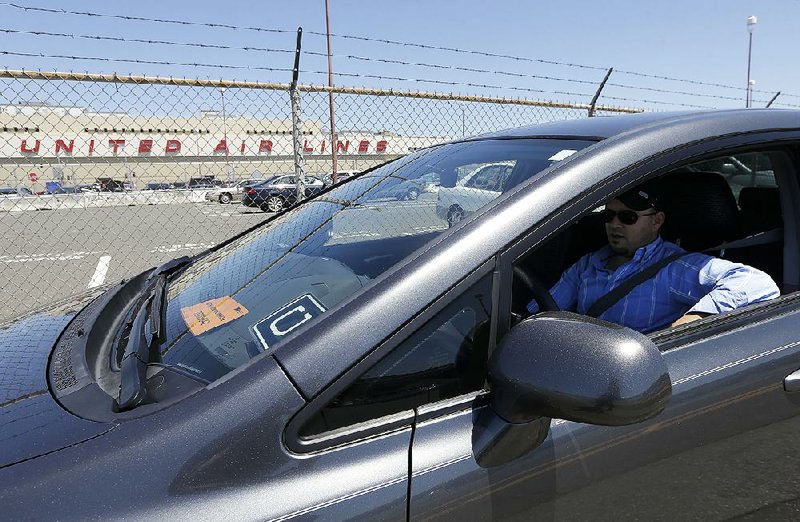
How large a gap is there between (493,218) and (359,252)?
0.47 m

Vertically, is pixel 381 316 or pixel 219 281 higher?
pixel 381 316

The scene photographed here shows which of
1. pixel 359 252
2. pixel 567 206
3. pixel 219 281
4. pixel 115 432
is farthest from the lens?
pixel 219 281

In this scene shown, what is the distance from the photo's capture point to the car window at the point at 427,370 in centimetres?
112

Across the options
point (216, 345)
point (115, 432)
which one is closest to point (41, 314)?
point (216, 345)

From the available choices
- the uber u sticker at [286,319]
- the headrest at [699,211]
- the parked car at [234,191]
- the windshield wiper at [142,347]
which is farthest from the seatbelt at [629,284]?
the parked car at [234,191]

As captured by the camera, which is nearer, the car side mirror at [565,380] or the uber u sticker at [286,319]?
the car side mirror at [565,380]

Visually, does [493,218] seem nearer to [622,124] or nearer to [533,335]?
[533,335]

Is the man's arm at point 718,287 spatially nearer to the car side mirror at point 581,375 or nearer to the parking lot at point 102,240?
the car side mirror at point 581,375

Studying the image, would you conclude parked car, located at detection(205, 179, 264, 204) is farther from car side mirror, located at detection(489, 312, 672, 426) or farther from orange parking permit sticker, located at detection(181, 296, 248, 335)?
car side mirror, located at detection(489, 312, 672, 426)

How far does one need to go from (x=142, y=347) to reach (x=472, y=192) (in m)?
0.98

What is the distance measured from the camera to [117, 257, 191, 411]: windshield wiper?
1174mm

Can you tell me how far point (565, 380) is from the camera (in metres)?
1.06

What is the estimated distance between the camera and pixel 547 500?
120 centimetres

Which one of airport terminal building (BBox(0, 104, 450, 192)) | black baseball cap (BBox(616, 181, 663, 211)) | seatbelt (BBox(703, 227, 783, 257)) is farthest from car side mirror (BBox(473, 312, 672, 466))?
airport terminal building (BBox(0, 104, 450, 192))
